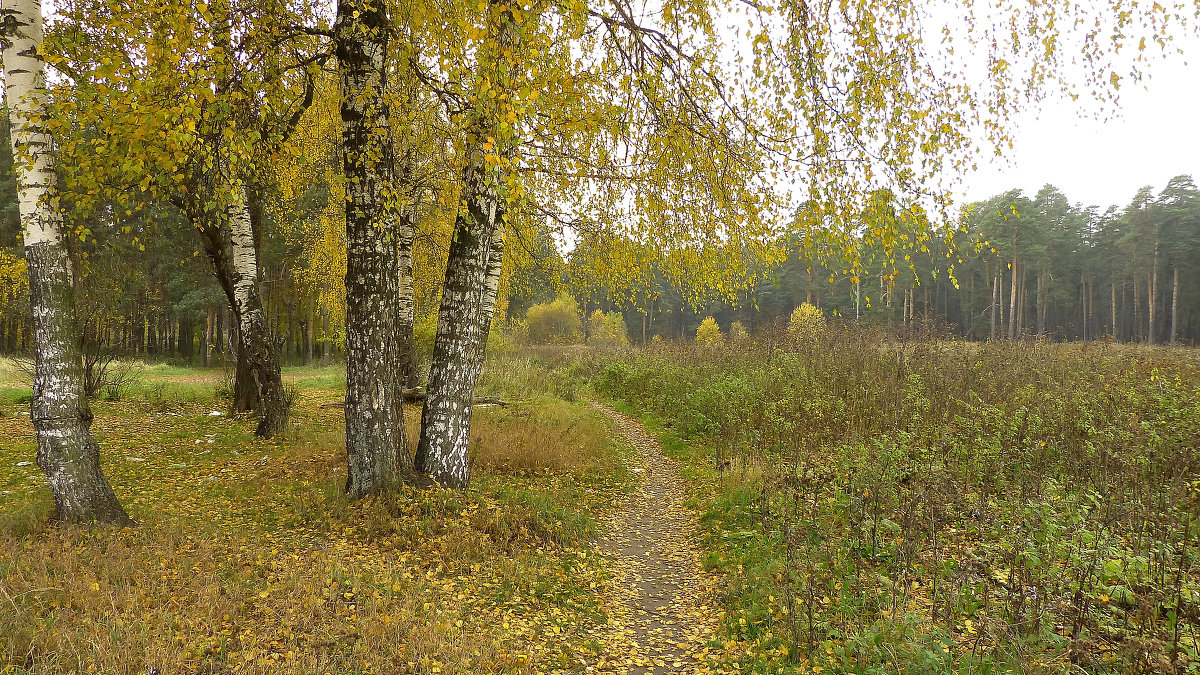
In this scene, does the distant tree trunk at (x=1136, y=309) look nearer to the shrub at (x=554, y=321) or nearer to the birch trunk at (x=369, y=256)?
the shrub at (x=554, y=321)

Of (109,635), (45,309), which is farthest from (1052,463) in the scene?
(45,309)

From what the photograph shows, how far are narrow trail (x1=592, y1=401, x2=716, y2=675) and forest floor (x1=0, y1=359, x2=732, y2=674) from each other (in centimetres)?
2

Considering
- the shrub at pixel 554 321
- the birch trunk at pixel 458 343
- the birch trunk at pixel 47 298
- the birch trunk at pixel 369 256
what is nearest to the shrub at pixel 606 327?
the shrub at pixel 554 321

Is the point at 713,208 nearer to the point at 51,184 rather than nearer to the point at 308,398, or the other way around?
the point at 51,184

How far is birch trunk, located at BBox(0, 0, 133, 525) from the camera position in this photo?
14.9 ft

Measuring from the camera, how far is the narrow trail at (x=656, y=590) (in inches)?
171

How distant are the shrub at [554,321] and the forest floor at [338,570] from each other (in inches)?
1954

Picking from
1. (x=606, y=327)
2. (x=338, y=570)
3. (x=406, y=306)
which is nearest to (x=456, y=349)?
(x=338, y=570)

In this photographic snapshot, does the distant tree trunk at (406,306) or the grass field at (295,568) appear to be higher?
the distant tree trunk at (406,306)

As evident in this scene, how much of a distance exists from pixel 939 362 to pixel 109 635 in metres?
13.1

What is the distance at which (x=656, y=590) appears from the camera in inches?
219

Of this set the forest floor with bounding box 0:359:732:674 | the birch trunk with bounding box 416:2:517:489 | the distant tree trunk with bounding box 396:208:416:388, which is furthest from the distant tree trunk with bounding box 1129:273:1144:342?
the birch trunk with bounding box 416:2:517:489

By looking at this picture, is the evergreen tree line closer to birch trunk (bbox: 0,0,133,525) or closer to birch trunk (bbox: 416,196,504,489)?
birch trunk (bbox: 416,196,504,489)

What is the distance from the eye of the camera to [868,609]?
4312mm
